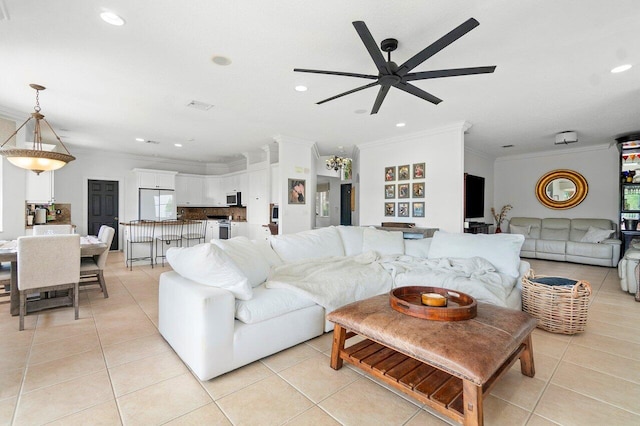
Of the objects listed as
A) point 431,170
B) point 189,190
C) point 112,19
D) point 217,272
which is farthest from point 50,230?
point 431,170

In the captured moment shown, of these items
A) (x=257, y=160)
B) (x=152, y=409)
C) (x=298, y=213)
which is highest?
(x=257, y=160)

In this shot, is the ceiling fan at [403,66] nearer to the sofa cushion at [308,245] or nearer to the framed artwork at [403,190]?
the sofa cushion at [308,245]

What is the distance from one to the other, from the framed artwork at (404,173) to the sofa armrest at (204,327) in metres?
4.57

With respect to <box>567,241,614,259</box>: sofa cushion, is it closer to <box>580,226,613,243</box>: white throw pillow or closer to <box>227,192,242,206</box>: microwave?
<box>580,226,613,243</box>: white throw pillow

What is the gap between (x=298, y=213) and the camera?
624 centimetres

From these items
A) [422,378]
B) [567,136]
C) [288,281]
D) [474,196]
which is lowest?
[422,378]

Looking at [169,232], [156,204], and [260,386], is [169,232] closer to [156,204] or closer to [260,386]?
[156,204]

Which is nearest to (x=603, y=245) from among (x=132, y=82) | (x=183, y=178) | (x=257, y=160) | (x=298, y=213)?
(x=298, y=213)

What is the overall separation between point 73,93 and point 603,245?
9.40m

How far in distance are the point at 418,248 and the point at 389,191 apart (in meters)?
2.34

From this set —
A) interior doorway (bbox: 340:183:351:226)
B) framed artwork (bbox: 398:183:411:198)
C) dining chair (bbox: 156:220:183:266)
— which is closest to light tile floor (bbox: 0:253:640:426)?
dining chair (bbox: 156:220:183:266)

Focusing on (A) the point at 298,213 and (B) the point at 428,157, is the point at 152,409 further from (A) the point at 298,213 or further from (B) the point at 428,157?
(B) the point at 428,157

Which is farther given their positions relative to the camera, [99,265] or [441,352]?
[99,265]

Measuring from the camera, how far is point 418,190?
555cm
